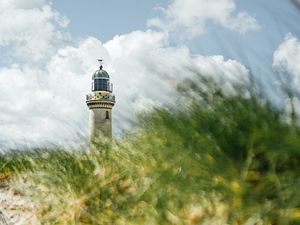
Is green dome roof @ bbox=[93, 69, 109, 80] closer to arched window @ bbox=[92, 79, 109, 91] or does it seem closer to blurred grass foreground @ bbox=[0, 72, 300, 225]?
arched window @ bbox=[92, 79, 109, 91]

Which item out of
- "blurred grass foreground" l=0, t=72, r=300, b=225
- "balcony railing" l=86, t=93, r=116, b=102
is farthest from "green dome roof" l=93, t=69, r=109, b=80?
"blurred grass foreground" l=0, t=72, r=300, b=225

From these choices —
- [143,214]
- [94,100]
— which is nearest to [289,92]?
[143,214]

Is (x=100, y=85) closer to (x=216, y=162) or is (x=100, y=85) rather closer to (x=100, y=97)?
(x=100, y=97)

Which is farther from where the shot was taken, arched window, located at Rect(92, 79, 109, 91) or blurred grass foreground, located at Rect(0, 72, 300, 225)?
arched window, located at Rect(92, 79, 109, 91)

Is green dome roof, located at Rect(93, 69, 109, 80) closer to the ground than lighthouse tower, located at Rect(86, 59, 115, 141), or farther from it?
farther from it

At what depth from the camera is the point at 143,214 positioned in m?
2.90

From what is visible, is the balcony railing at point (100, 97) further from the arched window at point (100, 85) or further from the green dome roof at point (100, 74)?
the green dome roof at point (100, 74)

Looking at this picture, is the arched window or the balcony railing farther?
the arched window

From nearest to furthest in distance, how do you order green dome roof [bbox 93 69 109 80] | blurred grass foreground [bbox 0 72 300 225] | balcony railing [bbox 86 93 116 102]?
blurred grass foreground [bbox 0 72 300 225] < balcony railing [bbox 86 93 116 102] < green dome roof [bbox 93 69 109 80]

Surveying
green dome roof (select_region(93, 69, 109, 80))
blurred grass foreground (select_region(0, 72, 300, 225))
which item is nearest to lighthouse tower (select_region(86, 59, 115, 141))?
green dome roof (select_region(93, 69, 109, 80))

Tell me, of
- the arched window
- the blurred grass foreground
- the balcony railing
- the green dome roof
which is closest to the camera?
the blurred grass foreground

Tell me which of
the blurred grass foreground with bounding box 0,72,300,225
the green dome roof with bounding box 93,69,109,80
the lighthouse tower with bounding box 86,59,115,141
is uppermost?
the green dome roof with bounding box 93,69,109,80

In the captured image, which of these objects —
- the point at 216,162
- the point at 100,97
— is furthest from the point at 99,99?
the point at 216,162

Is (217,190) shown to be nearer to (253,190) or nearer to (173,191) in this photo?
(253,190)
